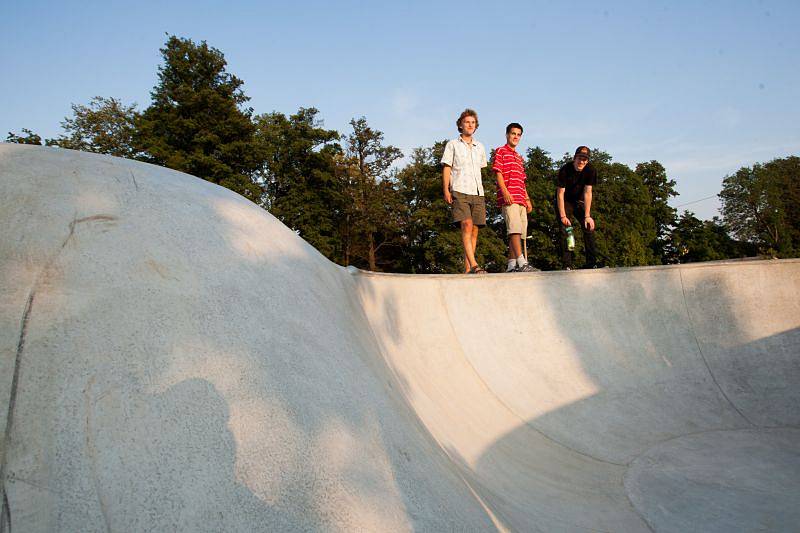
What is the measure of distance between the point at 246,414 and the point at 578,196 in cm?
675

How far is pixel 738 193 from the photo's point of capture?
173 feet

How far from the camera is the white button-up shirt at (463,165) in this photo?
652 centimetres

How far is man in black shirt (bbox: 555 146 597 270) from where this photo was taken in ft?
23.1

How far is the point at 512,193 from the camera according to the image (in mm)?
7035

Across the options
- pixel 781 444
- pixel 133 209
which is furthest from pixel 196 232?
pixel 781 444

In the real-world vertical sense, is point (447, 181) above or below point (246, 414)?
above

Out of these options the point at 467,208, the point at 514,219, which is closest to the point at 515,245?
the point at 514,219

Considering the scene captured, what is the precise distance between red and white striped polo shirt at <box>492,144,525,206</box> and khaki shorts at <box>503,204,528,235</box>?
11 centimetres

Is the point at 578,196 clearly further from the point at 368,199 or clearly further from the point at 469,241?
the point at 368,199

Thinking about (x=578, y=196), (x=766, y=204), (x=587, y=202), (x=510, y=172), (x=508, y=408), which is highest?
(x=766, y=204)

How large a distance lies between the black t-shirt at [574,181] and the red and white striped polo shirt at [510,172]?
0.67m

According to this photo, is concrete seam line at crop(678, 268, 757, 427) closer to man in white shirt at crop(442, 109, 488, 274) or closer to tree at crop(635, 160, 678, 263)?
man in white shirt at crop(442, 109, 488, 274)

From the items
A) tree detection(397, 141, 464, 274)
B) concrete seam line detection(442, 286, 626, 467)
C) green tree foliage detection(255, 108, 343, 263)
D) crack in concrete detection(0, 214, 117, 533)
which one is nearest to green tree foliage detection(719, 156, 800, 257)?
tree detection(397, 141, 464, 274)

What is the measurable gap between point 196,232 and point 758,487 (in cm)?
389
